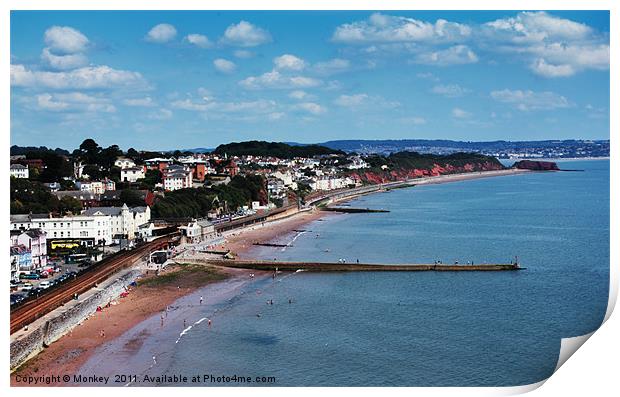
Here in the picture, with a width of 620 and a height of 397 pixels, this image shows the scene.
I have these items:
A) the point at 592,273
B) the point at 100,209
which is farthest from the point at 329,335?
the point at 100,209

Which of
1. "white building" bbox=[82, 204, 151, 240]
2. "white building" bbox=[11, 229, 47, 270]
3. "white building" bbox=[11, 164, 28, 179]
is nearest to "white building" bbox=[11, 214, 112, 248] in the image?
"white building" bbox=[82, 204, 151, 240]

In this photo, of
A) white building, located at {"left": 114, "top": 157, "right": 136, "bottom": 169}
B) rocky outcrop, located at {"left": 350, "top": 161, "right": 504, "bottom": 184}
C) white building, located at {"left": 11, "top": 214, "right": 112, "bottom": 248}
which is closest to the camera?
white building, located at {"left": 11, "top": 214, "right": 112, "bottom": 248}

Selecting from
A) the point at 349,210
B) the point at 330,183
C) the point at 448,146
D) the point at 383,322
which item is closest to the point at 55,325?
the point at 383,322

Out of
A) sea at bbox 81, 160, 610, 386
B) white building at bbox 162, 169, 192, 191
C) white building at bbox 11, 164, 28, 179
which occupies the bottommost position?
sea at bbox 81, 160, 610, 386

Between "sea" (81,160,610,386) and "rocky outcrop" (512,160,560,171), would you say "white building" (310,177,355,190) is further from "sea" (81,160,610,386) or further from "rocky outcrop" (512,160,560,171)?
Result: "rocky outcrop" (512,160,560,171)

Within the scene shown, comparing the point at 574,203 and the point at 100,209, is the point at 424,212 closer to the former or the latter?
the point at 574,203
